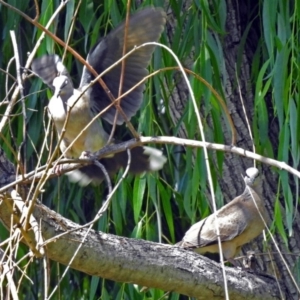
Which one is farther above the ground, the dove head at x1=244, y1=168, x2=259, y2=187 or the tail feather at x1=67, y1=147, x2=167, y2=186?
the tail feather at x1=67, y1=147, x2=167, y2=186

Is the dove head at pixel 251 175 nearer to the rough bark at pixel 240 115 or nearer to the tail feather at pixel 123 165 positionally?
the rough bark at pixel 240 115

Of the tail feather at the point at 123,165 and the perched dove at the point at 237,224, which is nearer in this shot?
the tail feather at the point at 123,165

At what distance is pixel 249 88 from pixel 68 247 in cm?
150

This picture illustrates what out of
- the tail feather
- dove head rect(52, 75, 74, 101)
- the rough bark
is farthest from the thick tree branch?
dove head rect(52, 75, 74, 101)

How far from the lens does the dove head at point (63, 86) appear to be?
301 centimetres

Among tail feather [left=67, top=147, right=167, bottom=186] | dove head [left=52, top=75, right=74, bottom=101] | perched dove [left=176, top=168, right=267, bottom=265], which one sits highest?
dove head [left=52, top=75, right=74, bottom=101]

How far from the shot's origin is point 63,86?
122 inches

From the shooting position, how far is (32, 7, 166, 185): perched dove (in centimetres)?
290

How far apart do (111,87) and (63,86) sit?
28cm

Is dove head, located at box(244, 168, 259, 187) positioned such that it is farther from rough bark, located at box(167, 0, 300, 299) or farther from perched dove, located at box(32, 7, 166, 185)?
perched dove, located at box(32, 7, 166, 185)

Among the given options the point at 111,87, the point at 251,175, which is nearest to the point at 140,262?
the point at 251,175

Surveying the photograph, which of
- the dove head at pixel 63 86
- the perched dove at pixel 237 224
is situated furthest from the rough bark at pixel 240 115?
the dove head at pixel 63 86

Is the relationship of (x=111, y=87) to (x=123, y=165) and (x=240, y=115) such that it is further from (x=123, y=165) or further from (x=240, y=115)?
(x=240, y=115)

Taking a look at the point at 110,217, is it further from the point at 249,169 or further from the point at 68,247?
the point at 68,247
